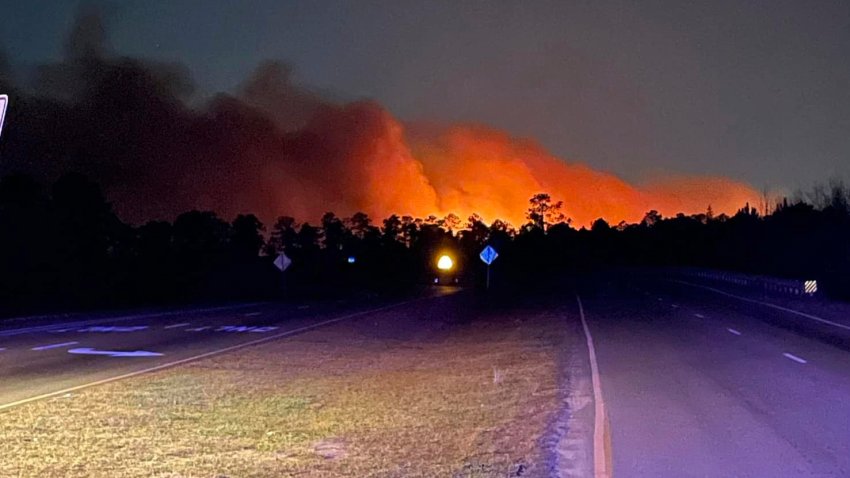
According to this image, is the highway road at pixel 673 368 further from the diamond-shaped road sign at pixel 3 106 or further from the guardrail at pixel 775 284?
the guardrail at pixel 775 284

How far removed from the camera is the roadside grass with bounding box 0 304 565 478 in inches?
425

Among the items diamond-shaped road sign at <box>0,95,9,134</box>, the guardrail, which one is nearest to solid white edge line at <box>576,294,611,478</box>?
diamond-shaped road sign at <box>0,95,9,134</box>

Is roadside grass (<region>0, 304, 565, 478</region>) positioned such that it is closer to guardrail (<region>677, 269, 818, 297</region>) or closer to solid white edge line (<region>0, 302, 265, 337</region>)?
solid white edge line (<region>0, 302, 265, 337</region>)

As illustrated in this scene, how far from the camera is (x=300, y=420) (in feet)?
46.9

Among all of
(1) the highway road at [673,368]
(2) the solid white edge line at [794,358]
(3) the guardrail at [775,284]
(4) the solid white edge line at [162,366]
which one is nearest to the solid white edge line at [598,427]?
(1) the highway road at [673,368]

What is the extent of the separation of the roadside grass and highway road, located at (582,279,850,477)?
49.8 inches

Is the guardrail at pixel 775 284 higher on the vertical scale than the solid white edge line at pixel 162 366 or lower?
higher

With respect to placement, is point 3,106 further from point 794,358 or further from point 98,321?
point 98,321

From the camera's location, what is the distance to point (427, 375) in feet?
68.3

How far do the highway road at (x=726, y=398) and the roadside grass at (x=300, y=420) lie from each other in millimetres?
1265

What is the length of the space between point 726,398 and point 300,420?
261 inches

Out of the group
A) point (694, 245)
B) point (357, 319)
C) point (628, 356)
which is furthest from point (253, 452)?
point (694, 245)

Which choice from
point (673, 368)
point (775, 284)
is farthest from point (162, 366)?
point (775, 284)

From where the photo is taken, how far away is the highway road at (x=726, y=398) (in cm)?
1105
